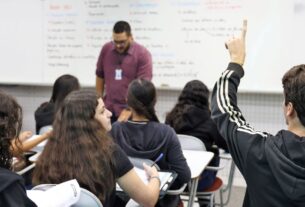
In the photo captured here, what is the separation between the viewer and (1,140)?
1.20 meters

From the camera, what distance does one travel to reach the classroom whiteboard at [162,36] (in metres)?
3.66

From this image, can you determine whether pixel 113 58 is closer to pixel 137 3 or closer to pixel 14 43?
pixel 137 3

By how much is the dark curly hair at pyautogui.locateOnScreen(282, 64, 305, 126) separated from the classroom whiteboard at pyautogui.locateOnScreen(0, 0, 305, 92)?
100 inches

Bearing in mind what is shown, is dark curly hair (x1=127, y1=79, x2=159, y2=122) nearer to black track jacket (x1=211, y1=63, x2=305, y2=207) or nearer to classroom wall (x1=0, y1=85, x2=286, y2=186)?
black track jacket (x1=211, y1=63, x2=305, y2=207)

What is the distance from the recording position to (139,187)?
69.1 inches

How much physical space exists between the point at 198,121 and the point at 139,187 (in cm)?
113

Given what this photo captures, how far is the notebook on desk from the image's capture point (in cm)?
196

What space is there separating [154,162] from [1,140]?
106 centimetres

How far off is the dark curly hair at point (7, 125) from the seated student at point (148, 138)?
0.99m

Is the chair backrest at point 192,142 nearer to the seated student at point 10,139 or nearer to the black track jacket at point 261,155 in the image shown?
the black track jacket at point 261,155

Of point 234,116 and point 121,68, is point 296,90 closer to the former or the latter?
point 234,116

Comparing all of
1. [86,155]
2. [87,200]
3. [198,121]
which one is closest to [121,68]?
[198,121]

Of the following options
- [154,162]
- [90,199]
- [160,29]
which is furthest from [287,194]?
[160,29]

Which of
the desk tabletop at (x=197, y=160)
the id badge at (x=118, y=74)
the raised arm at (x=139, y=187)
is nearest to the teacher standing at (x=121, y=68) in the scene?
the id badge at (x=118, y=74)
